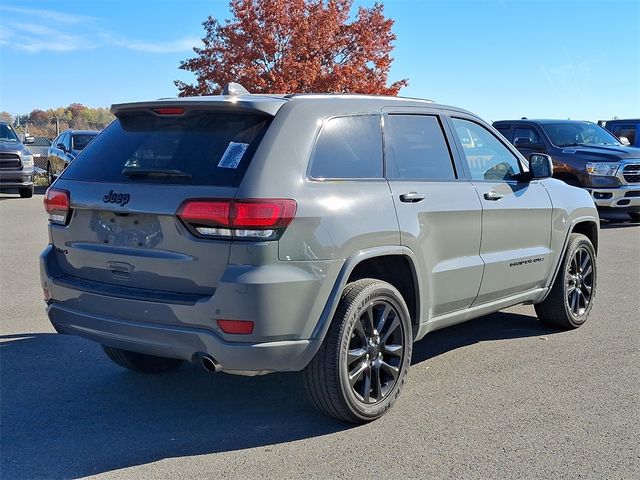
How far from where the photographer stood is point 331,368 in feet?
13.3

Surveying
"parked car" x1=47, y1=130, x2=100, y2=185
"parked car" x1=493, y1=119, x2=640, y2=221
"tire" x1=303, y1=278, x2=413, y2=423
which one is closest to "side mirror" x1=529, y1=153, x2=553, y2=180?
"tire" x1=303, y1=278, x2=413, y2=423

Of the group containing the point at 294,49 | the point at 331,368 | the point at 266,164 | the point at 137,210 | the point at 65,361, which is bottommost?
the point at 65,361

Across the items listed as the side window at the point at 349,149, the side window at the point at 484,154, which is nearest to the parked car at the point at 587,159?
the side window at the point at 484,154

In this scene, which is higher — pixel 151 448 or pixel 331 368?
pixel 331 368

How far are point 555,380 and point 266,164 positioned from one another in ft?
8.78

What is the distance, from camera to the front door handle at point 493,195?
535cm

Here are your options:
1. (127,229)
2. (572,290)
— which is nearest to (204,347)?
(127,229)

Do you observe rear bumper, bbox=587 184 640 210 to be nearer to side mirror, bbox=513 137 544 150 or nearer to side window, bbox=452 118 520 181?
side mirror, bbox=513 137 544 150

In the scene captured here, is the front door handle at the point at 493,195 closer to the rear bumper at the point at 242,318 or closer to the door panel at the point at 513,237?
the door panel at the point at 513,237

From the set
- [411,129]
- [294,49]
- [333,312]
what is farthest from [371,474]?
[294,49]

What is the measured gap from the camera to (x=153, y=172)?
4.09m

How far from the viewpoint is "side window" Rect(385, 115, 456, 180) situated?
4.71m

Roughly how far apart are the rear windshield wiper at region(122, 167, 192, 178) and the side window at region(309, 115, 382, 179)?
708 mm

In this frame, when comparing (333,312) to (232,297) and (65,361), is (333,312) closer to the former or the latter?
(232,297)
